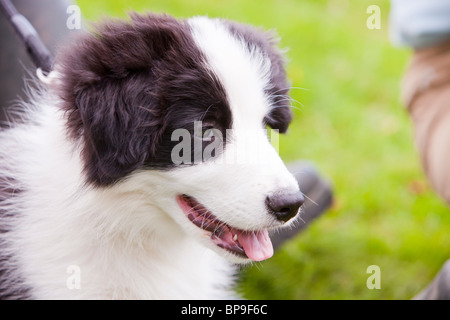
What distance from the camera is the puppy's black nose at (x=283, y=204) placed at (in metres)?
1.93

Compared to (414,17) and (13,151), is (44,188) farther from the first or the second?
(414,17)

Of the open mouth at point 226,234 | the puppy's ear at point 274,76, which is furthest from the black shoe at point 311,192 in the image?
the open mouth at point 226,234

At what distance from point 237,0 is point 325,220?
3002 mm

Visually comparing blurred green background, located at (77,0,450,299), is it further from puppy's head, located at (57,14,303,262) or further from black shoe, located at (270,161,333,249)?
puppy's head, located at (57,14,303,262)

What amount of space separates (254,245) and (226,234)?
116 mm

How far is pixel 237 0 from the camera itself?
6105 mm

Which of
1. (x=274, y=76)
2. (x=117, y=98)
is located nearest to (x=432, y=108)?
(x=274, y=76)

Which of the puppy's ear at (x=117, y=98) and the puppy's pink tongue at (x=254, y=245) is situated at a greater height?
the puppy's ear at (x=117, y=98)

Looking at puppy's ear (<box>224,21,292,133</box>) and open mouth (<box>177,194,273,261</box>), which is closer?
open mouth (<box>177,194,273,261</box>)

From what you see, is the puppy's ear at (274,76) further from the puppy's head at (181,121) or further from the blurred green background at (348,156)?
the blurred green background at (348,156)

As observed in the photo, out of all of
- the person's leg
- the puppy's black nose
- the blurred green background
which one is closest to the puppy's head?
the puppy's black nose

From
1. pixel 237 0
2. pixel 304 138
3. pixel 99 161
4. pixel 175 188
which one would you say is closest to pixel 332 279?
pixel 304 138

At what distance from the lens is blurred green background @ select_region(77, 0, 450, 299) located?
11.7 ft

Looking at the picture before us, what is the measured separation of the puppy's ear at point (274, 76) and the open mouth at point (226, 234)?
1.46ft
